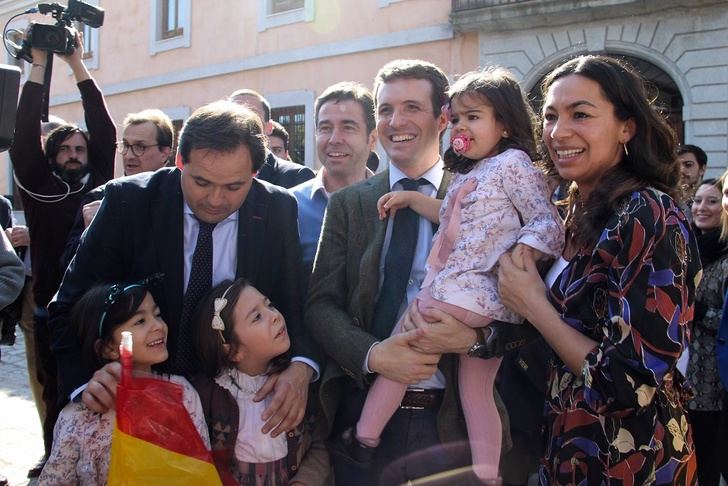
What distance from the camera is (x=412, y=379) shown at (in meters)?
2.19

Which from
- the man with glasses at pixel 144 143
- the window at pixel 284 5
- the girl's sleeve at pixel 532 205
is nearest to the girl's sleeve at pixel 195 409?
→ the girl's sleeve at pixel 532 205

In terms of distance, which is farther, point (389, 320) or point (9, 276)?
point (9, 276)

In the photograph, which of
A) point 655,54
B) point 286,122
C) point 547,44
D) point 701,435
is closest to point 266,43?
point 286,122

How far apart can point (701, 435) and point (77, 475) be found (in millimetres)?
3380

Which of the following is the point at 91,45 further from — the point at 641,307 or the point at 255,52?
the point at 641,307

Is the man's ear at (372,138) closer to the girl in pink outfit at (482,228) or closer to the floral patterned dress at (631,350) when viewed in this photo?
the girl in pink outfit at (482,228)

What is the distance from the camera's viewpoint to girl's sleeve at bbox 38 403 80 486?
2.19 meters

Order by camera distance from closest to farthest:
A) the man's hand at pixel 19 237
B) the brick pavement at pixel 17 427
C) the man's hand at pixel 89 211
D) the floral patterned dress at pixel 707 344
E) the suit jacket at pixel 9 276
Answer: the man's hand at pixel 89 211 < the suit jacket at pixel 9 276 < the floral patterned dress at pixel 707 344 < the brick pavement at pixel 17 427 < the man's hand at pixel 19 237

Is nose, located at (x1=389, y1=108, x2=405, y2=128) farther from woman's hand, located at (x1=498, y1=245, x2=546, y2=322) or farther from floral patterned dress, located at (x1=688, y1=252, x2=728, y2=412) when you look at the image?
floral patterned dress, located at (x1=688, y1=252, x2=728, y2=412)

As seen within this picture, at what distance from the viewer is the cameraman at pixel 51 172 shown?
13.2 ft

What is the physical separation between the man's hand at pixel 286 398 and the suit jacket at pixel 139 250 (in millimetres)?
353

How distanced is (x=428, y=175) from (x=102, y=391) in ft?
4.72

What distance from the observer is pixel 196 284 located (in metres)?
2.39

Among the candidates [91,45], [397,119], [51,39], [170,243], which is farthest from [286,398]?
[91,45]
